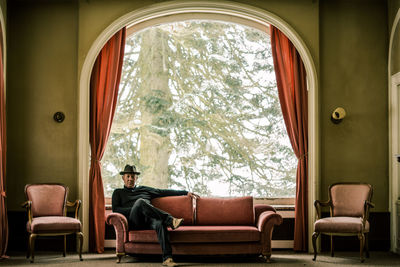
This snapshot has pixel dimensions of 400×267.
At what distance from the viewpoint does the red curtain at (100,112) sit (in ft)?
23.7

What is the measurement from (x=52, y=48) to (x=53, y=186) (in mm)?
1864

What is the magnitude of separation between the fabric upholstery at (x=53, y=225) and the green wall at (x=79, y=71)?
85 centimetres

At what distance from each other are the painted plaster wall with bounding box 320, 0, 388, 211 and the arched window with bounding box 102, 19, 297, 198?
0.94 m

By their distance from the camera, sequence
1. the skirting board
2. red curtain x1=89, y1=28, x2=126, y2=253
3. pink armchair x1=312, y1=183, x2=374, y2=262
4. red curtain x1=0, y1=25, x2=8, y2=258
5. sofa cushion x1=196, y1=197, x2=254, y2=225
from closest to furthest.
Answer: pink armchair x1=312, y1=183, x2=374, y2=262 < red curtain x1=0, y1=25, x2=8, y2=258 < sofa cushion x1=196, y1=197, x2=254, y2=225 < red curtain x1=89, y1=28, x2=126, y2=253 < the skirting board

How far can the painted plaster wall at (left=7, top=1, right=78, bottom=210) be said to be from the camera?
7.32 meters

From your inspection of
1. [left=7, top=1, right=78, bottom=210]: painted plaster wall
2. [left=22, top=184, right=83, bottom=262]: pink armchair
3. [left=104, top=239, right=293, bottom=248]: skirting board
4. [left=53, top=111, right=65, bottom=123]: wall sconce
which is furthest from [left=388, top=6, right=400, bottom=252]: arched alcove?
[left=53, top=111, right=65, bottom=123]: wall sconce

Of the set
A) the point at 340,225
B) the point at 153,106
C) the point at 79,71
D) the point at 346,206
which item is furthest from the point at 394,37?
the point at 79,71

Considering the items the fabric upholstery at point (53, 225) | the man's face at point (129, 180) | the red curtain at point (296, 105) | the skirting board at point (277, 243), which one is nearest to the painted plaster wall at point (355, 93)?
the red curtain at point (296, 105)

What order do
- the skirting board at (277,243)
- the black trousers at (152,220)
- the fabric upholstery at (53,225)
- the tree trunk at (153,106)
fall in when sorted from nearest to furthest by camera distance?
1. the black trousers at (152,220)
2. the fabric upholstery at (53,225)
3. the skirting board at (277,243)
4. the tree trunk at (153,106)

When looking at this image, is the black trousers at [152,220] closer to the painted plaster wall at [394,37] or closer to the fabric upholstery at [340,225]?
the fabric upholstery at [340,225]

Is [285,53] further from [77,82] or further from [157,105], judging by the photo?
[77,82]

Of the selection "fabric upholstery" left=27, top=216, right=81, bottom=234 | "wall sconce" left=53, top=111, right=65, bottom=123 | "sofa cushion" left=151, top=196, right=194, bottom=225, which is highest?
"wall sconce" left=53, top=111, right=65, bottom=123

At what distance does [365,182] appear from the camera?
7.33 meters

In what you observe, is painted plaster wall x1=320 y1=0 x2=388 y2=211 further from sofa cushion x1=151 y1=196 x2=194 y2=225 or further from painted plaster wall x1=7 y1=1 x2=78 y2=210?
painted plaster wall x1=7 y1=1 x2=78 y2=210
